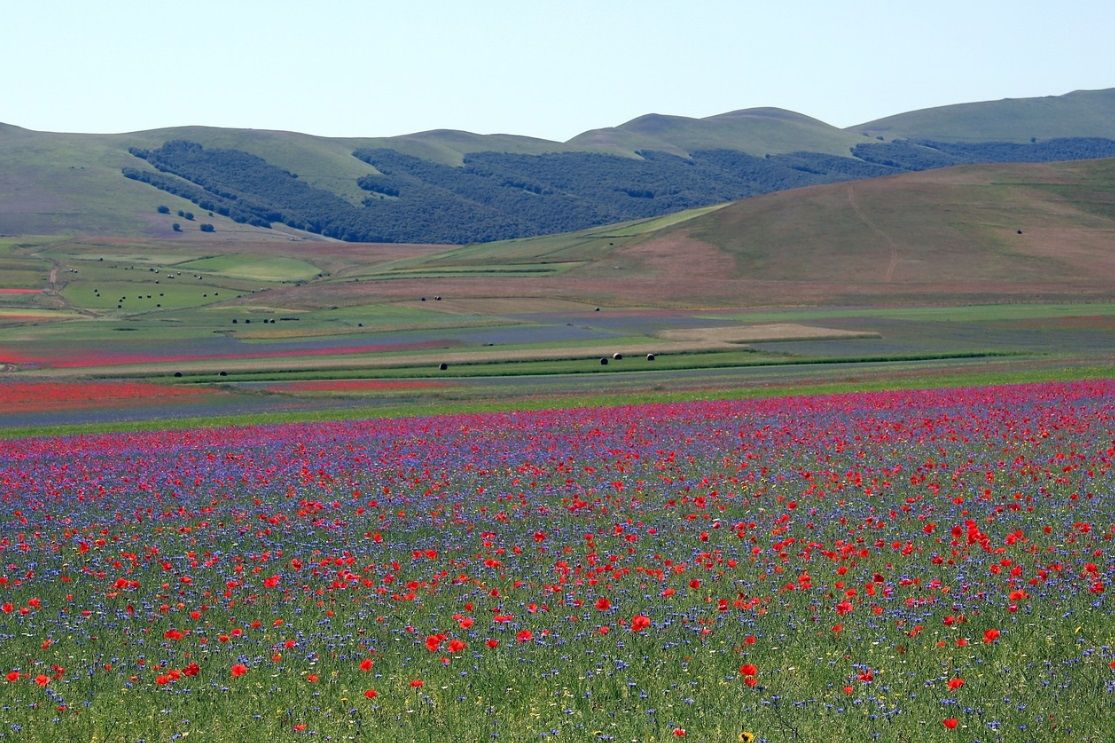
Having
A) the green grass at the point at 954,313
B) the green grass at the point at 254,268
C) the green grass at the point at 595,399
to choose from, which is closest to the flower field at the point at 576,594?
the green grass at the point at 595,399

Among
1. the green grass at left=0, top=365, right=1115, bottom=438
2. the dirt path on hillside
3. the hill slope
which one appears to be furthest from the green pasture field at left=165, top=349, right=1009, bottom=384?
the dirt path on hillside

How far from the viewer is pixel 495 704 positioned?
9.95 m

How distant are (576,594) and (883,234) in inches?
5653

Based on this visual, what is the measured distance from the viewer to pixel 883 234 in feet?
492

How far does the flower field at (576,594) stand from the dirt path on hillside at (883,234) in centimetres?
10911

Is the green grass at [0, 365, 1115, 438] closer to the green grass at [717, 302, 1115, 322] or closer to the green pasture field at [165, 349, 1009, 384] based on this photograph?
the green pasture field at [165, 349, 1009, 384]

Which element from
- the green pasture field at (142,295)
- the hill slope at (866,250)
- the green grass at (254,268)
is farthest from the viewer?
the green grass at (254,268)

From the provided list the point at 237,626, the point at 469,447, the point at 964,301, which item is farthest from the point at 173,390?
the point at 964,301

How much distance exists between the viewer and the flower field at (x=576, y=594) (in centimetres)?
957

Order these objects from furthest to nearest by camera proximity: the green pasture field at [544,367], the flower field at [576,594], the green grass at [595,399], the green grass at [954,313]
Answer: the green grass at [954,313] < the green pasture field at [544,367] < the green grass at [595,399] < the flower field at [576,594]

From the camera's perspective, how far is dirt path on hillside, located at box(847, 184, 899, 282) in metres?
130

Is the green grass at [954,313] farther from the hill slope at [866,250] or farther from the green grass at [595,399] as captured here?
the green grass at [595,399]

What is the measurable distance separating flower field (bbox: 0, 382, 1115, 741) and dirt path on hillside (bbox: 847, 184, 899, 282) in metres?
109

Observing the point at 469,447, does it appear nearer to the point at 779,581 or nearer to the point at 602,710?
the point at 779,581
